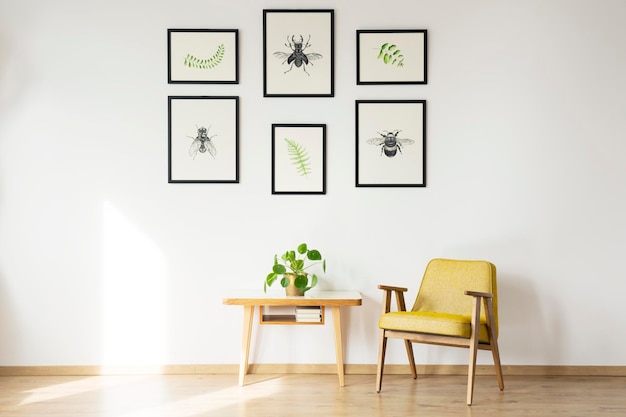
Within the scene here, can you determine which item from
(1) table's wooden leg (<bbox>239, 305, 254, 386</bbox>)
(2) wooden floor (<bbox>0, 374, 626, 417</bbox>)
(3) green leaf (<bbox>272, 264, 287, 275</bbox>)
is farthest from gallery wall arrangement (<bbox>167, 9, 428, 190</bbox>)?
(2) wooden floor (<bbox>0, 374, 626, 417</bbox>)

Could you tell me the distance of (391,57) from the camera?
4078 millimetres

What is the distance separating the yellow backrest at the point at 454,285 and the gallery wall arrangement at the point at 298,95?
0.59 m

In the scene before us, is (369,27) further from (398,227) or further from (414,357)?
(414,357)

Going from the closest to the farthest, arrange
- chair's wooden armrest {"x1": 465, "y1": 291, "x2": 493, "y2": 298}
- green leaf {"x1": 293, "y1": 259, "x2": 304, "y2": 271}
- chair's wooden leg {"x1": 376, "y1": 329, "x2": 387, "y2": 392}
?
chair's wooden armrest {"x1": 465, "y1": 291, "x2": 493, "y2": 298} < chair's wooden leg {"x1": 376, "y1": 329, "x2": 387, "y2": 392} < green leaf {"x1": 293, "y1": 259, "x2": 304, "y2": 271}

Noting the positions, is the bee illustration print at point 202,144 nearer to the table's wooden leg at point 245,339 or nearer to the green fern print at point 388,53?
the table's wooden leg at point 245,339

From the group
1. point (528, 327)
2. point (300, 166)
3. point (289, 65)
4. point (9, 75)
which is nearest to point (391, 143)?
point (300, 166)

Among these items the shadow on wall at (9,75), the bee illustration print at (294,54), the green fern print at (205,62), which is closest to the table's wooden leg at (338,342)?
the bee illustration print at (294,54)

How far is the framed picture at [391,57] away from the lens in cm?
407

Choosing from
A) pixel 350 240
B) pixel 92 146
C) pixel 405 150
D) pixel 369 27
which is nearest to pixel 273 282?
pixel 350 240

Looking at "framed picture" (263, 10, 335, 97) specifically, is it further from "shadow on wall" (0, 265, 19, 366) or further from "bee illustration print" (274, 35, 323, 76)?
"shadow on wall" (0, 265, 19, 366)

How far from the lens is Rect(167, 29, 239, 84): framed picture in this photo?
160 inches

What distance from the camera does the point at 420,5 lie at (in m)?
4.09

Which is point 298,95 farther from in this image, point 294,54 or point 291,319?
point 291,319

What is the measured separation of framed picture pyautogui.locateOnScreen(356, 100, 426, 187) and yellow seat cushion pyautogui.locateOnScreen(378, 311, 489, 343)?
3.12ft
